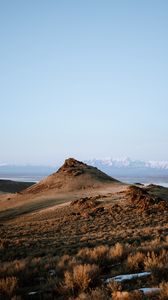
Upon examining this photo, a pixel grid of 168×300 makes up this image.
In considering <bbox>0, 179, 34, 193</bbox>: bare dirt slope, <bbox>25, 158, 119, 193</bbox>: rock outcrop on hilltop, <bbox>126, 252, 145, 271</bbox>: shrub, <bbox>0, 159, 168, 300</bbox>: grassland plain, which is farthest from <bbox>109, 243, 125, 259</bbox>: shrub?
<bbox>0, 179, 34, 193</bbox>: bare dirt slope

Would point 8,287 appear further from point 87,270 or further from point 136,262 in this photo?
point 136,262

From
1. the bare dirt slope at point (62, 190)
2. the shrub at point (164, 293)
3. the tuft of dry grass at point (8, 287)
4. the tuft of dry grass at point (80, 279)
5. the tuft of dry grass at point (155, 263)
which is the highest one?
the bare dirt slope at point (62, 190)

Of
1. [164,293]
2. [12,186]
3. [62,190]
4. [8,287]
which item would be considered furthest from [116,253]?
[12,186]

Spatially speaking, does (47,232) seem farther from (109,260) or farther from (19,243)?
(109,260)

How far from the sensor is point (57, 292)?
9.79 metres

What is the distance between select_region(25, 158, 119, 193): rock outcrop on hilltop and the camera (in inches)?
2357

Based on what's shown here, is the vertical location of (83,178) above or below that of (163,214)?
above

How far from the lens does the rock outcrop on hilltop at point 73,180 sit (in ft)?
196

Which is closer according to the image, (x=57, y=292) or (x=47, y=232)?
(x=57, y=292)

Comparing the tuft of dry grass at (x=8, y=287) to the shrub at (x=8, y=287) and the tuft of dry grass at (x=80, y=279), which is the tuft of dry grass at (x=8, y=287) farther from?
the tuft of dry grass at (x=80, y=279)

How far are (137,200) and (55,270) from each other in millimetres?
29323

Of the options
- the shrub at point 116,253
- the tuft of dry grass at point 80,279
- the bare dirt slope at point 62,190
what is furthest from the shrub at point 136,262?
the bare dirt slope at point 62,190

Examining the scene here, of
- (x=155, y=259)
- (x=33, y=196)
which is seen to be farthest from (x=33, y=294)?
(x=33, y=196)

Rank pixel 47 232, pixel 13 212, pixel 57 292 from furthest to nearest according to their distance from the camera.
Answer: pixel 13 212 < pixel 47 232 < pixel 57 292
